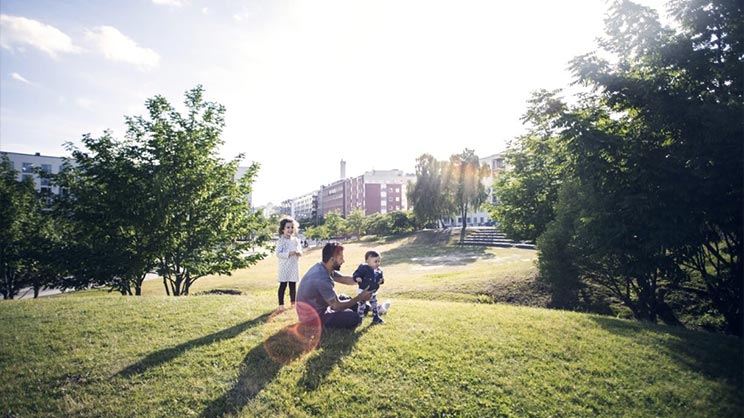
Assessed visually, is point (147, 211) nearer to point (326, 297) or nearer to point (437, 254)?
point (326, 297)

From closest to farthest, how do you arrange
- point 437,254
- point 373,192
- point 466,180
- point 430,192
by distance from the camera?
point 437,254 < point 466,180 < point 430,192 < point 373,192

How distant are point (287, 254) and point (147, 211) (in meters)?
7.26

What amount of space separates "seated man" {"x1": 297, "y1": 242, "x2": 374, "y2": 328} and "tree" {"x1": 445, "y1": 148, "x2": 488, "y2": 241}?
43.7 metres

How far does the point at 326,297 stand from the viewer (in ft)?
19.2

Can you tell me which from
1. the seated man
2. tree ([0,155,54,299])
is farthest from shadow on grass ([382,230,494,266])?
tree ([0,155,54,299])

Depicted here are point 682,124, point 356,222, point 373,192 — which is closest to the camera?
point 682,124

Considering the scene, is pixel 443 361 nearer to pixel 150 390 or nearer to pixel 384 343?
pixel 384 343

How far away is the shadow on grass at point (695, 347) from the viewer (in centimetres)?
530

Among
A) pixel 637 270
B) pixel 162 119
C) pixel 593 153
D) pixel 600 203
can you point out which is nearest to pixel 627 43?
pixel 593 153

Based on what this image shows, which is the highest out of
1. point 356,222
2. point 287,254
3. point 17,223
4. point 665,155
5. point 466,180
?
point 466,180

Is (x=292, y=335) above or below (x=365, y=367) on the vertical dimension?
above

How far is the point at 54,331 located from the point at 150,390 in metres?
4.14

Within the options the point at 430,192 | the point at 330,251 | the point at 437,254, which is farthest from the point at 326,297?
the point at 430,192

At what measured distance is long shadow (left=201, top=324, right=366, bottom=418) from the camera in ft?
14.2
